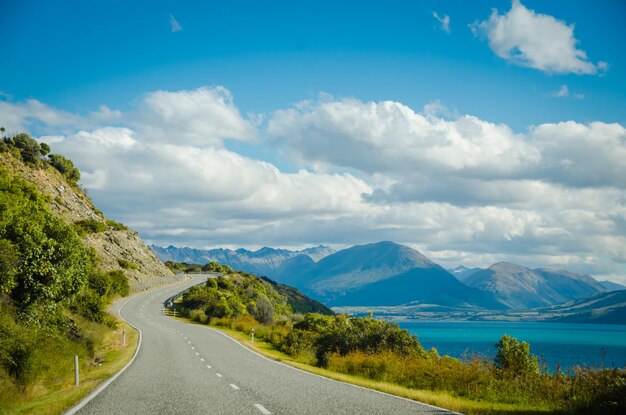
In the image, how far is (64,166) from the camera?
107375 mm

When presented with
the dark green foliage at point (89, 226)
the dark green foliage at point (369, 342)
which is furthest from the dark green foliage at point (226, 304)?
the dark green foliage at point (369, 342)

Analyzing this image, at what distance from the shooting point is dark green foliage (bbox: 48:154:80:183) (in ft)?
347

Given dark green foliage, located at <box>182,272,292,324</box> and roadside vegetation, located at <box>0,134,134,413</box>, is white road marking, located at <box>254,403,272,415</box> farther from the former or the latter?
dark green foliage, located at <box>182,272,292,324</box>

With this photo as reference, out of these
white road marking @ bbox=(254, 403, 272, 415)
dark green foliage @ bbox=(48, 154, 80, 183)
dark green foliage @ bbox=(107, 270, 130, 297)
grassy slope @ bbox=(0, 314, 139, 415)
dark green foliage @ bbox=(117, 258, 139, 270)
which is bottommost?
grassy slope @ bbox=(0, 314, 139, 415)

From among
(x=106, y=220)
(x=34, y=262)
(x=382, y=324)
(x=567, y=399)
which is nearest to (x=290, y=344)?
(x=382, y=324)

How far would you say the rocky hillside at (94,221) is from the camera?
268 ft

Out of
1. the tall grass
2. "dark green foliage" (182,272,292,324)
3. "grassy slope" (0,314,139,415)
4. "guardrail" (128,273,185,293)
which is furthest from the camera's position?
"guardrail" (128,273,185,293)

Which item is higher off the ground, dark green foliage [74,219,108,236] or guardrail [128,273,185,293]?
dark green foliage [74,219,108,236]

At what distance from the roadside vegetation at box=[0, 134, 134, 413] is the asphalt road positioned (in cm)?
159

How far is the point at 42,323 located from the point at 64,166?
91541mm

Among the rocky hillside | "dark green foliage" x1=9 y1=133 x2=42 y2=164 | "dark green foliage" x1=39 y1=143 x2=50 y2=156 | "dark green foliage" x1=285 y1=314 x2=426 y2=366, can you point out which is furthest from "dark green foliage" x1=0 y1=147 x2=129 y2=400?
"dark green foliage" x1=39 y1=143 x2=50 y2=156

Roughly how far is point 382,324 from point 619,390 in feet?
50.4

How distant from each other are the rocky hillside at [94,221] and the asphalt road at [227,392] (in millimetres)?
61922

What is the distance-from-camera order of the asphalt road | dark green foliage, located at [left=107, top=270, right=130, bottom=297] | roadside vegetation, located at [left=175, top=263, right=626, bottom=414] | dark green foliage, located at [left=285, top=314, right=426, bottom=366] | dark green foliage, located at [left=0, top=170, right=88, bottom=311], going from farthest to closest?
dark green foliage, located at [left=107, top=270, right=130, bottom=297] < dark green foliage, located at [left=0, top=170, right=88, bottom=311] < dark green foliage, located at [left=285, top=314, right=426, bottom=366] < roadside vegetation, located at [left=175, top=263, right=626, bottom=414] < the asphalt road
